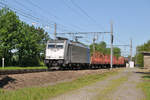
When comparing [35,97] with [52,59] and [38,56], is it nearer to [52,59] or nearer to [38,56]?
[52,59]

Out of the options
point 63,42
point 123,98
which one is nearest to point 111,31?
point 63,42

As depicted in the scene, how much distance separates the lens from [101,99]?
348 inches

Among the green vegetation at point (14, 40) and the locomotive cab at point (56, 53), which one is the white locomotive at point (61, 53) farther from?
the green vegetation at point (14, 40)

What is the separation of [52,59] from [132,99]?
19.7 m

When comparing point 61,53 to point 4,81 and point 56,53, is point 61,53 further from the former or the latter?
point 4,81

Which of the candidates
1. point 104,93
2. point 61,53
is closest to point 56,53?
point 61,53

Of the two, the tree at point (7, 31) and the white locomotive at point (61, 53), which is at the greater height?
the tree at point (7, 31)

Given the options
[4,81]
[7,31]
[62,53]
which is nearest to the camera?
[4,81]

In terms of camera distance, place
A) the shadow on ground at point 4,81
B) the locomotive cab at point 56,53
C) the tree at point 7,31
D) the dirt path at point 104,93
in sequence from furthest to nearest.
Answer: the tree at point 7,31 → the locomotive cab at point 56,53 → the shadow on ground at point 4,81 → the dirt path at point 104,93

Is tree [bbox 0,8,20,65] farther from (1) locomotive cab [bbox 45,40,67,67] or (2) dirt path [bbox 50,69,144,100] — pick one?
(2) dirt path [bbox 50,69,144,100]

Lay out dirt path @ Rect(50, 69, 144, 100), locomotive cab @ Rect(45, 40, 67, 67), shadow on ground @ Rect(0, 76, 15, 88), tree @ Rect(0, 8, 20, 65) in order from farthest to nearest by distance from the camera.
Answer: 1. tree @ Rect(0, 8, 20, 65)
2. locomotive cab @ Rect(45, 40, 67, 67)
3. shadow on ground @ Rect(0, 76, 15, 88)
4. dirt path @ Rect(50, 69, 144, 100)

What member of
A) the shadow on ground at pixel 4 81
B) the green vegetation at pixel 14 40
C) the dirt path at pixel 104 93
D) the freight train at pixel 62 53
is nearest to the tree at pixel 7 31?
the green vegetation at pixel 14 40

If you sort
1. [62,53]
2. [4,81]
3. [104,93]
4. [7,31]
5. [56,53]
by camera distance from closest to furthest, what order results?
[104,93]
[4,81]
[62,53]
[56,53]
[7,31]

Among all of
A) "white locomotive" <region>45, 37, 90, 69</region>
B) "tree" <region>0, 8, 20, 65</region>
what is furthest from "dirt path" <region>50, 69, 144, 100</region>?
"tree" <region>0, 8, 20, 65</region>
